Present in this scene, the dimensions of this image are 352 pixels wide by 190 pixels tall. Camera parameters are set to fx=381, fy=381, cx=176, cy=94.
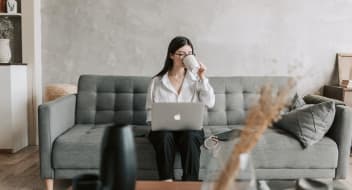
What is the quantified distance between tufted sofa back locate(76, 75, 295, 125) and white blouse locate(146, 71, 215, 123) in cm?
37

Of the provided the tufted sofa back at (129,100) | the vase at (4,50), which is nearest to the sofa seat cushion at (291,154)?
the tufted sofa back at (129,100)

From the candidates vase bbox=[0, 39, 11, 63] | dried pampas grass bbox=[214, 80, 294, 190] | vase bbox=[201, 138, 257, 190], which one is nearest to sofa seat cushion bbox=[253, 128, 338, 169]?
vase bbox=[201, 138, 257, 190]

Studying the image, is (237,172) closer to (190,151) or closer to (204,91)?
(190,151)

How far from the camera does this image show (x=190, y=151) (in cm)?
237

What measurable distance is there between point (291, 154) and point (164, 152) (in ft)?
2.86

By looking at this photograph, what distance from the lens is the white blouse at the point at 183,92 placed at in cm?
271

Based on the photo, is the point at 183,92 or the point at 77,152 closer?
the point at 77,152

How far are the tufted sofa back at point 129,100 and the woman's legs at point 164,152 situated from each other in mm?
661

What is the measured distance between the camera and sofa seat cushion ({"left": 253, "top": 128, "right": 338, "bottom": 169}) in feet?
8.37

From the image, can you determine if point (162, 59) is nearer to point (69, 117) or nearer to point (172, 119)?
point (69, 117)

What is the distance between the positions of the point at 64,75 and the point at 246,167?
3.10 metres

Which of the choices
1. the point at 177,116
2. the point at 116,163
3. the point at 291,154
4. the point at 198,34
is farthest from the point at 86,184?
the point at 198,34

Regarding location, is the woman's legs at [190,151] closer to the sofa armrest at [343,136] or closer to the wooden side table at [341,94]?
the sofa armrest at [343,136]

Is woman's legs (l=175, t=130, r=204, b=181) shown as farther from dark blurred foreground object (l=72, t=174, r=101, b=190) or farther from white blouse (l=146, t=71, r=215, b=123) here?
dark blurred foreground object (l=72, t=174, r=101, b=190)
